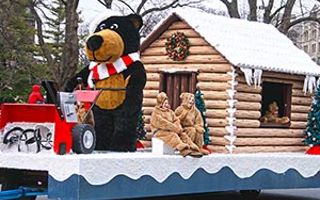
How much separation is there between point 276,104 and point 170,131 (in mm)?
4777

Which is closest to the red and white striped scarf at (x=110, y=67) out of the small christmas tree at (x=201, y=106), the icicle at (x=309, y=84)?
the small christmas tree at (x=201, y=106)

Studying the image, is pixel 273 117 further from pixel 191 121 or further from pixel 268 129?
pixel 191 121

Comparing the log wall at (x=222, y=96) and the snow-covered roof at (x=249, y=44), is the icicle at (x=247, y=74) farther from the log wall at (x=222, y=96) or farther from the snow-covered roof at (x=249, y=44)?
the log wall at (x=222, y=96)

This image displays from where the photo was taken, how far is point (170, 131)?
397 inches

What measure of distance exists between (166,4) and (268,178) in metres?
17.8

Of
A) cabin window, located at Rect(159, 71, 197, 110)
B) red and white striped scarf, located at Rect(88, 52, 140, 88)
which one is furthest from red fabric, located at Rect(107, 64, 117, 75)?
cabin window, located at Rect(159, 71, 197, 110)

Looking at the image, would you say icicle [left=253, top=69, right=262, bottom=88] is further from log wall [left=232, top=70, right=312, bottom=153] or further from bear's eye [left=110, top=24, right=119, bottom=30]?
bear's eye [left=110, top=24, right=119, bottom=30]

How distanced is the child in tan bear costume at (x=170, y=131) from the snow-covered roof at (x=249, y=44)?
2.53 m

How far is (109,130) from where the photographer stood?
1088 centimetres

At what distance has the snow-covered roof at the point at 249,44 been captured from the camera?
1267 centimetres

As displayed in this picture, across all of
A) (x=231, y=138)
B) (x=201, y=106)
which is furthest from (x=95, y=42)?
(x=231, y=138)

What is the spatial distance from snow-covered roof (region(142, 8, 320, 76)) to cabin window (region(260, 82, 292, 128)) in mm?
605

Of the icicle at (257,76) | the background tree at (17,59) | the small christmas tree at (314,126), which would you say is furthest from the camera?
the background tree at (17,59)

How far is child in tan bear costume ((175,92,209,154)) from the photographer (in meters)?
10.4
